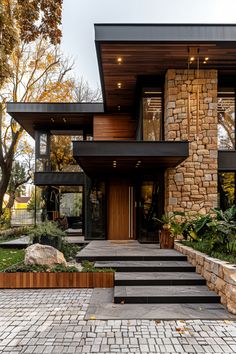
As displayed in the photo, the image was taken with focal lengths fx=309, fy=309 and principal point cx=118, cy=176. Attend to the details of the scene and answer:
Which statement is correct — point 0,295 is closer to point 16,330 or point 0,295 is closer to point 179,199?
point 16,330

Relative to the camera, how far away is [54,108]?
12.2m

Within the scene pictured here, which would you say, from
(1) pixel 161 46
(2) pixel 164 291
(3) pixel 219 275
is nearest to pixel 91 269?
(2) pixel 164 291

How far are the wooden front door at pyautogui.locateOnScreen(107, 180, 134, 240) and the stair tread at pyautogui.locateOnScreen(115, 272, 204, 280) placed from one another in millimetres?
5030

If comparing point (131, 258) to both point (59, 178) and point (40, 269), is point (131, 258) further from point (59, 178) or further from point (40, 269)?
point (59, 178)

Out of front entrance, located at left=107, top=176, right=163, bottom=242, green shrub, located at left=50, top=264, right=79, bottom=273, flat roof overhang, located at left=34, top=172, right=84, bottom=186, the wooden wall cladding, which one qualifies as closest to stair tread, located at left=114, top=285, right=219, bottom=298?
green shrub, located at left=50, top=264, right=79, bottom=273

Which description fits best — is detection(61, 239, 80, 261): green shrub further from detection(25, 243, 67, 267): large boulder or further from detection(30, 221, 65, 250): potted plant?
detection(25, 243, 67, 267): large boulder

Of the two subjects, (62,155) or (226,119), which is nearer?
(226,119)

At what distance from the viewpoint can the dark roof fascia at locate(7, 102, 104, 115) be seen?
1210cm

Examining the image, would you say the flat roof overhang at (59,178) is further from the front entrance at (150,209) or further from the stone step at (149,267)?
the stone step at (149,267)

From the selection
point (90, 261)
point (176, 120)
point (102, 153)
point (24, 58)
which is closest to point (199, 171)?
point (176, 120)

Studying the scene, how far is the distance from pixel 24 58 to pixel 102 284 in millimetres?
14409

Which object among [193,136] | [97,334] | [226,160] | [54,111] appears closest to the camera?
[97,334]

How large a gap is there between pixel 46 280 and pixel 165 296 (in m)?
2.39

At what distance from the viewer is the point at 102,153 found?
7.43 metres
